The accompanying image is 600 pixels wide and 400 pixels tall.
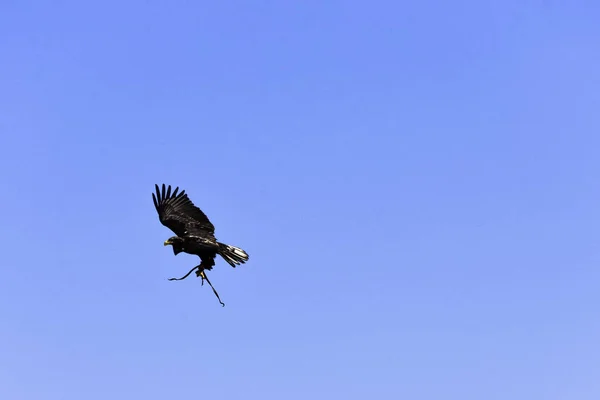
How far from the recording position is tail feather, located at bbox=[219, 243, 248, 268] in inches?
1352

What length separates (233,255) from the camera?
113 feet

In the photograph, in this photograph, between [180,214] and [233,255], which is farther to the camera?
[180,214]

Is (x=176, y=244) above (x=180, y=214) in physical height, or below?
below

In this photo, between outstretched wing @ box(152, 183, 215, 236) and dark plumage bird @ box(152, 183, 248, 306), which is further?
outstretched wing @ box(152, 183, 215, 236)

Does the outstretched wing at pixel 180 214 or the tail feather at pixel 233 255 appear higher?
the outstretched wing at pixel 180 214

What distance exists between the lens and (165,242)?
34719 millimetres

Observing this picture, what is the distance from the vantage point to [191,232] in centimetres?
3725

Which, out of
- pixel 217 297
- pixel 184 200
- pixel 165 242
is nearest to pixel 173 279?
pixel 217 297

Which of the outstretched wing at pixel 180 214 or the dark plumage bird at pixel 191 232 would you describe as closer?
the dark plumage bird at pixel 191 232

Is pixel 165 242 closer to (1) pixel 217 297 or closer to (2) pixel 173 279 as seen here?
(2) pixel 173 279

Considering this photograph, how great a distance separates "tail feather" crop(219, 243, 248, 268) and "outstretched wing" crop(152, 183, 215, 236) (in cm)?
297

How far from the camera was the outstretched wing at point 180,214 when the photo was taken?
1511 inches

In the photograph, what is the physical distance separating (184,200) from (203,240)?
6.19 m

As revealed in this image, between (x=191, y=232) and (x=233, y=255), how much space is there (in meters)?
3.55
